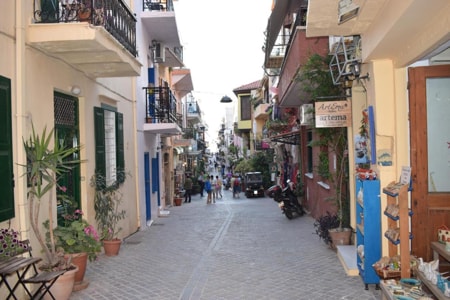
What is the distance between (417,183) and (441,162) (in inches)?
16.7

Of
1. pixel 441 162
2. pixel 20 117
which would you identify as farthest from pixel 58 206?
pixel 441 162

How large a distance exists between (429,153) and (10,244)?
5396 mm

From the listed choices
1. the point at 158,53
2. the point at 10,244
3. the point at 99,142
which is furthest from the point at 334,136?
the point at 158,53

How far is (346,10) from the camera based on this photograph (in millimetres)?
5895

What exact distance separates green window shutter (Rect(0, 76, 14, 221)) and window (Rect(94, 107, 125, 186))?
3.87 m

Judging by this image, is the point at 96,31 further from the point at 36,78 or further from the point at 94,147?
the point at 94,147

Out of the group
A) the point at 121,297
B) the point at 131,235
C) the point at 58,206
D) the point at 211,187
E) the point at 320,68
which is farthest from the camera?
the point at 211,187

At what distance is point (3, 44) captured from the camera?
19.5 ft

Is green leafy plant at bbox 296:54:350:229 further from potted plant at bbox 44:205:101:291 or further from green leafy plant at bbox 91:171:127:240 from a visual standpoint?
potted plant at bbox 44:205:101:291

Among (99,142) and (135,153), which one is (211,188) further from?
(99,142)

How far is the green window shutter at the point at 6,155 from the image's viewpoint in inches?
225

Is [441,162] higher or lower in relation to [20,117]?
lower

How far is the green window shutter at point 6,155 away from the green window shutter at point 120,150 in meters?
5.01

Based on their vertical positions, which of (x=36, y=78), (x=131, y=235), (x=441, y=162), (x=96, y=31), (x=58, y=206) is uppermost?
(x=96, y=31)
